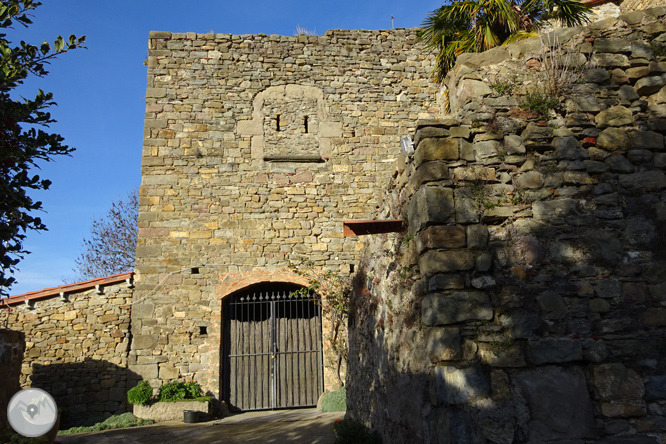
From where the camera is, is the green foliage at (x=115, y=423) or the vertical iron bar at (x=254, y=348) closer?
the green foliage at (x=115, y=423)

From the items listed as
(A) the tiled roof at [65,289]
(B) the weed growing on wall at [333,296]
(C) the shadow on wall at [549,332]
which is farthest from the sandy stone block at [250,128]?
(C) the shadow on wall at [549,332]

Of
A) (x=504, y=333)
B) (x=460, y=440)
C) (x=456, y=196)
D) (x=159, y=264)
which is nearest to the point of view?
(x=460, y=440)

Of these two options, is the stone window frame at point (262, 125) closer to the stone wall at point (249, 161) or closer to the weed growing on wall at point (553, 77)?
the stone wall at point (249, 161)

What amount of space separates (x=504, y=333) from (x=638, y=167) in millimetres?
1547

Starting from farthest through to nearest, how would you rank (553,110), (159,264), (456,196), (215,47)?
1. (215,47)
2. (159,264)
3. (553,110)
4. (456,196)

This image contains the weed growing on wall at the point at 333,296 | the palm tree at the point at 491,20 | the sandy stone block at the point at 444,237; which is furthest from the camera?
the weed growing on wall at the point at 333,296

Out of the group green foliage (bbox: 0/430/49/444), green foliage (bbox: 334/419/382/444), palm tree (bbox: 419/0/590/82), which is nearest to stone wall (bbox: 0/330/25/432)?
green foliage (bbox: 0/430/49/444)

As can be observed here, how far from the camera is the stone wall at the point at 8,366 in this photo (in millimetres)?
5825

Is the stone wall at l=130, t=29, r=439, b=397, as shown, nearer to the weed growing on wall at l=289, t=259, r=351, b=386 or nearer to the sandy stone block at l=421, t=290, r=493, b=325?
the weed growing on wall at l=289, t=259, r=351, b=386

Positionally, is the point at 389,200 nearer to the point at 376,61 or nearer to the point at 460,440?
the point at 460,440

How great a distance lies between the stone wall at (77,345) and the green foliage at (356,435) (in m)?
4.57

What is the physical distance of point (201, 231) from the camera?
9.11 metres

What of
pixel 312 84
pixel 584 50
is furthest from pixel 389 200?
pixel 312 84

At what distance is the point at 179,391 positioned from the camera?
8133 mm
